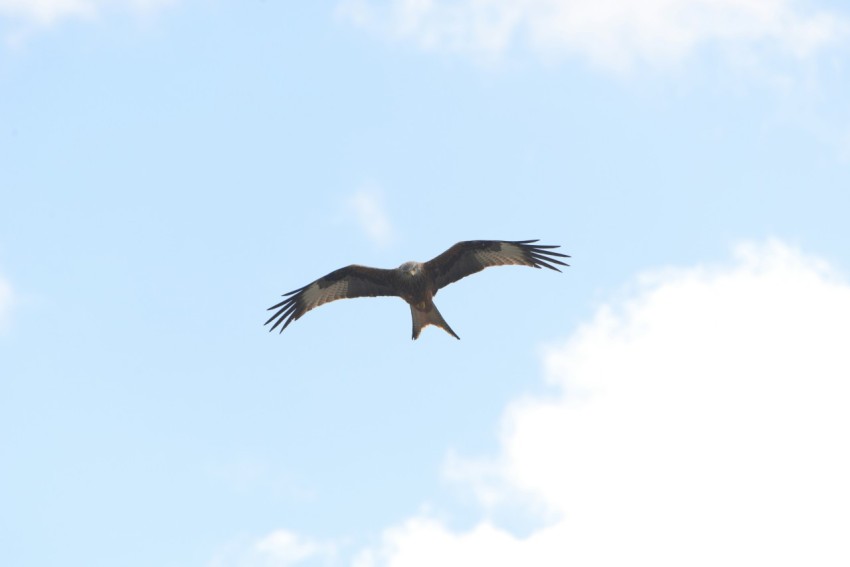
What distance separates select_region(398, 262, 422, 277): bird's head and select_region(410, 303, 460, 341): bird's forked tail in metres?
0.51

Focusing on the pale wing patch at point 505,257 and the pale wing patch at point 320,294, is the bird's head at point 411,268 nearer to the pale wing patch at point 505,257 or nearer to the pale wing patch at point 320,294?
the pale wing patch at point 505,257

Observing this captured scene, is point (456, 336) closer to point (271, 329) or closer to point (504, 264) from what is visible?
point (504, 264)

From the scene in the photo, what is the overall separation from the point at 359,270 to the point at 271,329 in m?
1.56

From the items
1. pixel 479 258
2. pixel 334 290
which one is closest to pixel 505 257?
pixel 479 258

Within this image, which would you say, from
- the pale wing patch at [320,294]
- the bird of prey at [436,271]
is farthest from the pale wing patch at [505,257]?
the pale wing patch at [320,294]

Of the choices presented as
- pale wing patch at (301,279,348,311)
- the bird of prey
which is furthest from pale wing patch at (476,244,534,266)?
pale wing patch at (301,279,348,311)

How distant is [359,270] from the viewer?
16609mm

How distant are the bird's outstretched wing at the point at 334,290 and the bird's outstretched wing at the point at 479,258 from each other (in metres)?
0.80

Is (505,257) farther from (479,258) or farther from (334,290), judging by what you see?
(334,290)

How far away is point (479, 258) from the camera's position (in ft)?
53.6

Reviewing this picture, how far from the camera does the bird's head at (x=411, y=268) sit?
52.3 feet

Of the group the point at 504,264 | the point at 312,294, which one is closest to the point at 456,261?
→ the point at 504,264

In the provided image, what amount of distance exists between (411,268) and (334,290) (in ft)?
5.22

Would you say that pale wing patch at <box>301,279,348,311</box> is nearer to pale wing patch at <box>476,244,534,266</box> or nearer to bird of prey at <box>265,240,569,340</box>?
bird of prey at <box>265,240,569,340</box>
